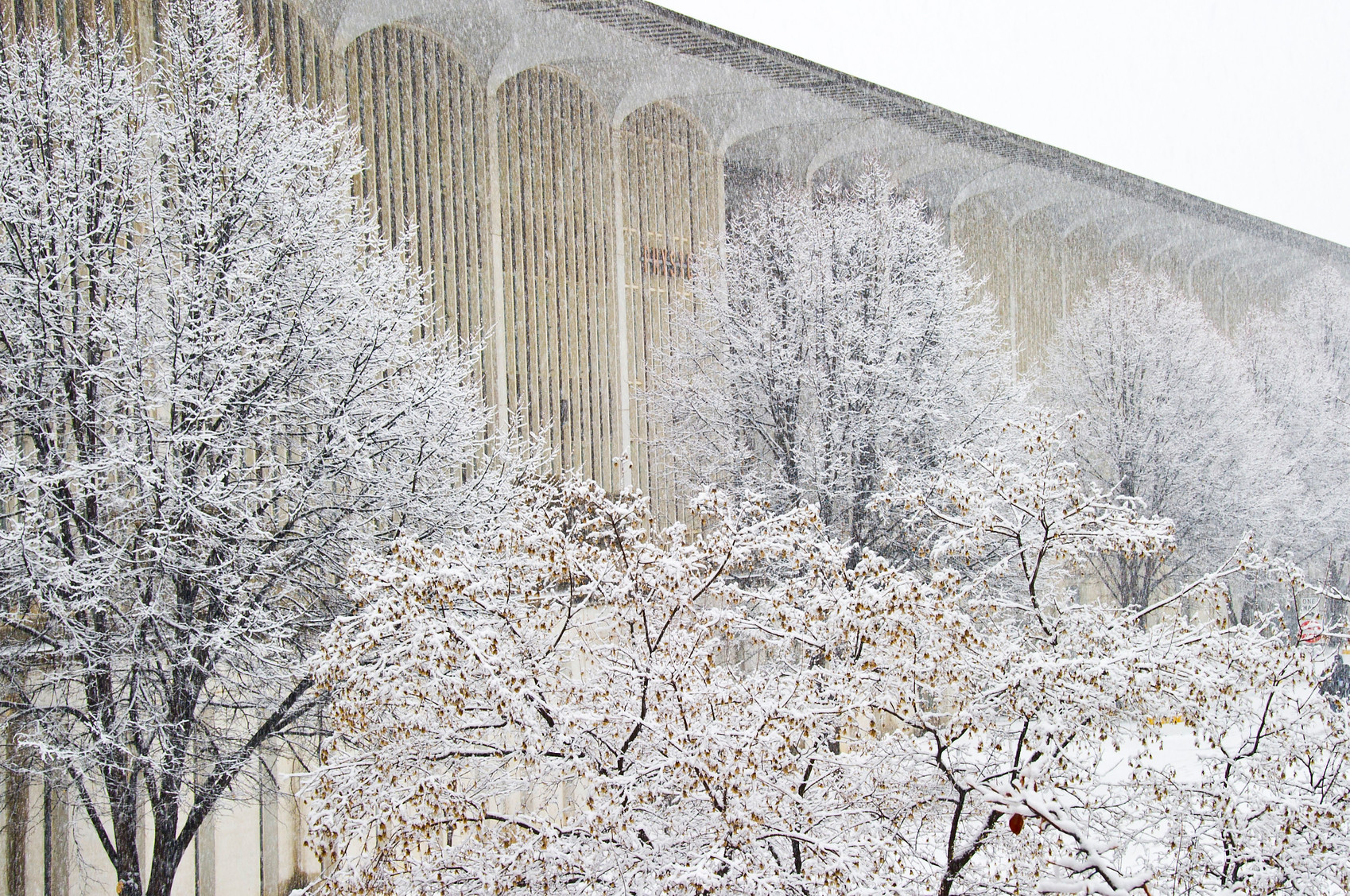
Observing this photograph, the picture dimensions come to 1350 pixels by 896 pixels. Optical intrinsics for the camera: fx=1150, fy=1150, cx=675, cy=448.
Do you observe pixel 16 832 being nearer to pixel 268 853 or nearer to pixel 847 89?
pixel 268 853

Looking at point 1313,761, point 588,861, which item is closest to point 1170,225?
point 1313,761

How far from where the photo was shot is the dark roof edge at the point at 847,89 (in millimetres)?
17641

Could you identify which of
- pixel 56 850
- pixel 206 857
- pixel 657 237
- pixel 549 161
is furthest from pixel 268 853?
pixel 657 237

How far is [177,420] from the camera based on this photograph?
925 cm

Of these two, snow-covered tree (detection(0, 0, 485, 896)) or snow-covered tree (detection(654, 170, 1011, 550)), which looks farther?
snow-covered tree (detection(654, 170, 1011, 550))

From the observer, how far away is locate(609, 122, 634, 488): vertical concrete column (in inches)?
744

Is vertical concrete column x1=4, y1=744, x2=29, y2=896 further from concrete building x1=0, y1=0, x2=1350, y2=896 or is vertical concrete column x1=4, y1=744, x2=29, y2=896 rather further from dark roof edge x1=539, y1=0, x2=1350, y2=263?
dark roof edge x1=539, y1=0, x2=1350, y2=263

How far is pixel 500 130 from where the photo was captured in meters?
17.3

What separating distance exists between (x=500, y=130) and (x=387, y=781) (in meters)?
12.9

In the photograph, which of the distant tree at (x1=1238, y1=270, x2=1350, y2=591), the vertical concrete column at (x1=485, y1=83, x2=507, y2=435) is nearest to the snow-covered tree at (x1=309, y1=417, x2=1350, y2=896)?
the vertical concrete column at (x1=485, y1=83, x2=507, y2=435)

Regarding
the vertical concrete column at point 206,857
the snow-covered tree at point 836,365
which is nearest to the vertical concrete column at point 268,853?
the vertical concrete column at point 206,857

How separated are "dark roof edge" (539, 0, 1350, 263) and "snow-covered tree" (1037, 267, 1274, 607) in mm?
4158

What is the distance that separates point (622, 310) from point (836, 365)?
4.32 meters

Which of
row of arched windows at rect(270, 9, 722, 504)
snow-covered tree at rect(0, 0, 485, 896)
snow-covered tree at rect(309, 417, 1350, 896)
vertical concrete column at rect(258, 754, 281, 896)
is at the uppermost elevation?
row of arched windows at rect(270, 9, 722, 504)
